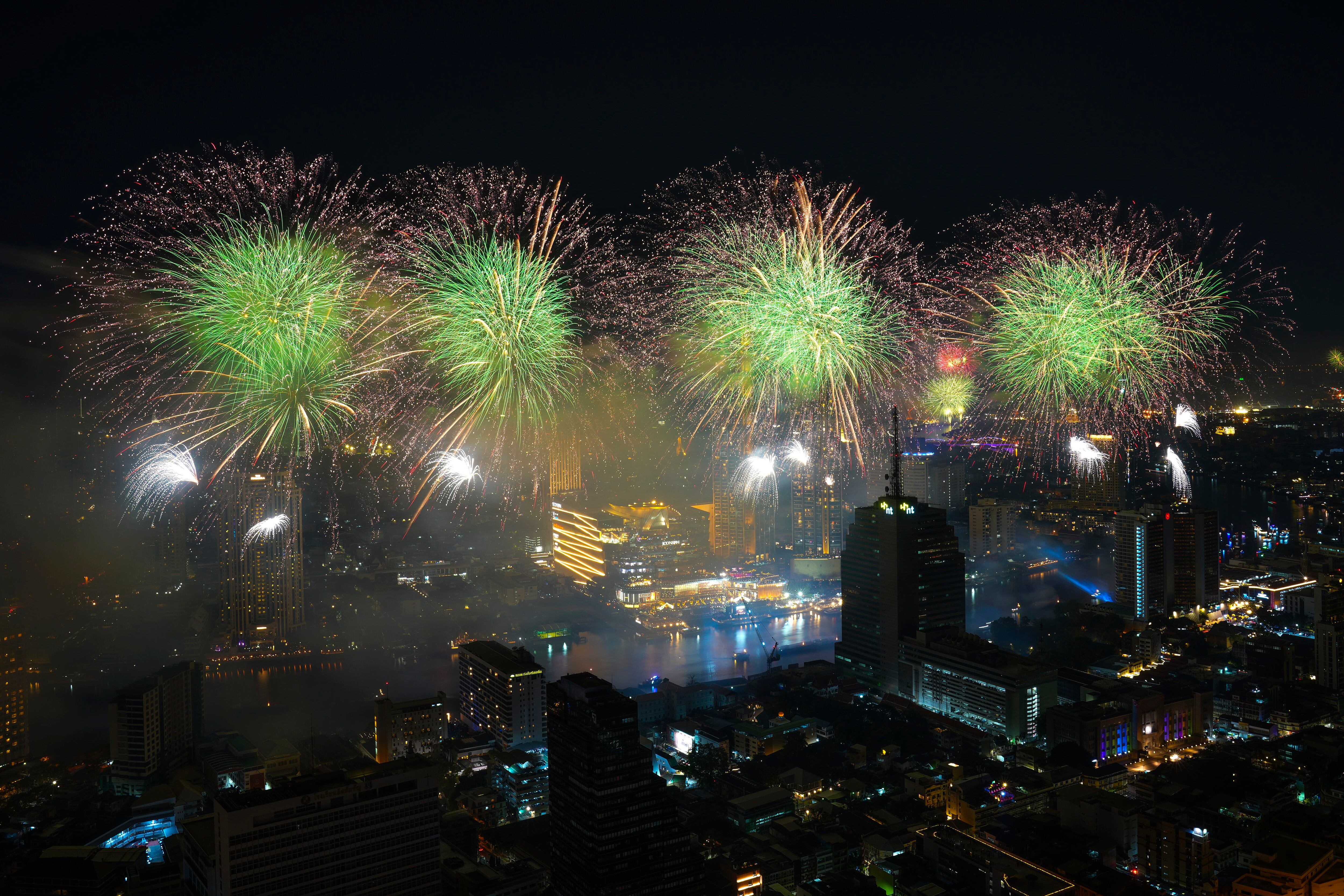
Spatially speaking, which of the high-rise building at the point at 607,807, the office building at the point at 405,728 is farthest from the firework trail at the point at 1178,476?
the high-rise building at the point at 607,807

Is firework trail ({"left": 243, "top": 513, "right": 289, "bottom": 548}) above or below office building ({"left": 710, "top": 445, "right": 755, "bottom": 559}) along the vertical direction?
above

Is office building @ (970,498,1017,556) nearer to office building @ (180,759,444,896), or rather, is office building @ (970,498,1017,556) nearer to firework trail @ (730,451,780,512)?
firework trail @ (730,451,780,512)

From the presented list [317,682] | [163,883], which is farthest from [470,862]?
[317,682]

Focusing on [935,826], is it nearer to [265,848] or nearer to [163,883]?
[265,848]

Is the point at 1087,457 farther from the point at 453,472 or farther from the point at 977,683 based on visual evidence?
the point at 453,472

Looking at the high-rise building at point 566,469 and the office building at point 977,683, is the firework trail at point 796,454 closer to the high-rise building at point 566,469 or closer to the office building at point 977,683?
the high-rise building at point 566,469

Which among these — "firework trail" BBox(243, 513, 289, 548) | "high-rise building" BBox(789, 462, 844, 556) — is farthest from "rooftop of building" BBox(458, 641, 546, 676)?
"high-rise building" BBox(789, 462, 844, 556)
